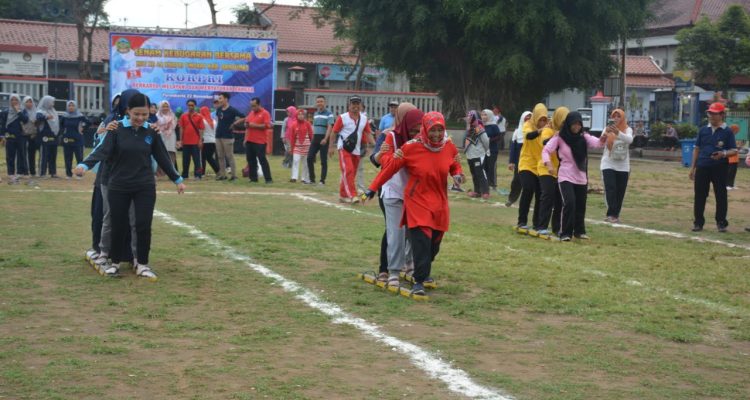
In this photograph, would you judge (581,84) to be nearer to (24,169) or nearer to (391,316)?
(24,169)

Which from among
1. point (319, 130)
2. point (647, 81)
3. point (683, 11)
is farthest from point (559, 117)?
point (683, 11)

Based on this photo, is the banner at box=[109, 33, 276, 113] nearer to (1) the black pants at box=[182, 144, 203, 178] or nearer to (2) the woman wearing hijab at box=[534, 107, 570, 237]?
(1) the black pants at box=[182, 144, 203, 178]

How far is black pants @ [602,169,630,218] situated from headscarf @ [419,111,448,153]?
→ 21.8 feet

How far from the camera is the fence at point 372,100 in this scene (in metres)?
37.2

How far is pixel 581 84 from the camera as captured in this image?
4381 cm

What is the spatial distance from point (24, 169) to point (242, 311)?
1437 centimetres

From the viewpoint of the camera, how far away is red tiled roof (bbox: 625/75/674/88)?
73081 millimetres

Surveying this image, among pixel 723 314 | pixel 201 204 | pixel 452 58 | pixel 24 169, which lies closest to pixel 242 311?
pixel 723 314

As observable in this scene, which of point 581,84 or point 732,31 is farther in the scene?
point 732,31

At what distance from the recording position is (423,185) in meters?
9.11

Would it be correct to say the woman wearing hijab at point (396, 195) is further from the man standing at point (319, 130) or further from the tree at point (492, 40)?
the tree at point (492, 40)

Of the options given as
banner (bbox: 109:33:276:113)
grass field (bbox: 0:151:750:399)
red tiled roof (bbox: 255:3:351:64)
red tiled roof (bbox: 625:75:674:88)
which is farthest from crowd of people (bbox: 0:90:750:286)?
red tiled roof (bbox: 625:75:674:88)

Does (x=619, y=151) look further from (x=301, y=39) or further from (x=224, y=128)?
(x=301, y=39)

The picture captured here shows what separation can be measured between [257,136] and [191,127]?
174 cm
